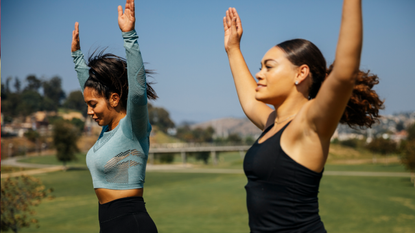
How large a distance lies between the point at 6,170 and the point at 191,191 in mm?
19615

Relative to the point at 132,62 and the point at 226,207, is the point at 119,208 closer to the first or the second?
the point at 132,62

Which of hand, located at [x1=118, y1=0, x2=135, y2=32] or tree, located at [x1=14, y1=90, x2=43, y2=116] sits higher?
hand, located at [x1=118, y1=0, x2=135, y2=32]

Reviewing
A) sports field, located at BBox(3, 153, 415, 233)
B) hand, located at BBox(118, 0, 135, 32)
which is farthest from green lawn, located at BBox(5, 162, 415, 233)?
hand, located at BBox(118, 0, 135, 32)

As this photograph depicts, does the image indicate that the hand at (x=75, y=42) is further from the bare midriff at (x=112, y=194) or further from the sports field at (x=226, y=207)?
the sports field at (x=226, y=207)

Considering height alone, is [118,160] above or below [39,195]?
above

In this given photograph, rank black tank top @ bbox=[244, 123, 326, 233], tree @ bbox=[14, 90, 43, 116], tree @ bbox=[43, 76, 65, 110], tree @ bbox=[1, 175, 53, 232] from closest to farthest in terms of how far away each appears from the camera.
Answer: black tank top @ bbox=[244, 123, 326, 233] → tree @ bbox=[1, 175, 53, 232] → tree @ bbox=[14, 90, 43, 116] → tree @ bbox=[43, 76, 65, 110]

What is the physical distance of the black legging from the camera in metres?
2.33

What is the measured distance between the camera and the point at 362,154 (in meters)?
74.1

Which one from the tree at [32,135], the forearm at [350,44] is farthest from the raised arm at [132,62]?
the tree at [32,135]

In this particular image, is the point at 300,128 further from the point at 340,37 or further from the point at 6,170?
the point at 6,170

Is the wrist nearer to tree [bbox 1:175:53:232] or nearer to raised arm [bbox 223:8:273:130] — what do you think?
raised arm [bbox 223:8:273:130]

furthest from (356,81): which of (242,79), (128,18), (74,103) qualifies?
(74,103)

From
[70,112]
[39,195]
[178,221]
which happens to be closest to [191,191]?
[178,221]

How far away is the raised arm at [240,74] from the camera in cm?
246
